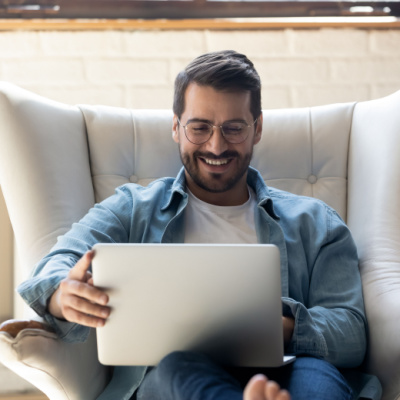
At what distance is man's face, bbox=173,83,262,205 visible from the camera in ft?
4.78

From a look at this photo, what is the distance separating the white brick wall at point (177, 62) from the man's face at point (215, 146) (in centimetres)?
61

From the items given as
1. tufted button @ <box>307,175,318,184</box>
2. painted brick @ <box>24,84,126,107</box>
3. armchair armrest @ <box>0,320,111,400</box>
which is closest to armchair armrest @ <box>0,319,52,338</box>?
armchair armrest @ <box>0,320,111,400</box>

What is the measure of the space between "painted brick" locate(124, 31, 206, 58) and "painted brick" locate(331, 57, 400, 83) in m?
0.44

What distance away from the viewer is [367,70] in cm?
212

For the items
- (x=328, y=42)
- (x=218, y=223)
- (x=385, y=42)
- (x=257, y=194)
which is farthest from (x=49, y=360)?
(x=385, y=42)

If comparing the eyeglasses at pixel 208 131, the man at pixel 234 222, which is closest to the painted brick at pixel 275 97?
the man at pixel 234 222

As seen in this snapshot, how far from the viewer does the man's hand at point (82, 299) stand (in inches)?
39.0

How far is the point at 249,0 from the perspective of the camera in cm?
213

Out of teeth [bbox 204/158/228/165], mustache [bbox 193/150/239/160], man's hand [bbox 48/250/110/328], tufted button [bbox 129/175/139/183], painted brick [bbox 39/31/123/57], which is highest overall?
painted brick [bbox 39/31/123/57]

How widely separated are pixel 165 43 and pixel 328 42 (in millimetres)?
517

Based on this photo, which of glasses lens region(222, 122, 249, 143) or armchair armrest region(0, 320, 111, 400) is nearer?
armchair armrest region(0, 320, 111, 400)

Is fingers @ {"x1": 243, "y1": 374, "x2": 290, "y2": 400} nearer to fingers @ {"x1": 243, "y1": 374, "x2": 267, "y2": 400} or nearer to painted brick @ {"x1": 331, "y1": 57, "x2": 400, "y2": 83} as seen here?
fingers @ {"x1": 243, "y1": 374, "x2": 267, "y2": 400}

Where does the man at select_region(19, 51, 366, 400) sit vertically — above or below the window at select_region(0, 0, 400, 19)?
below

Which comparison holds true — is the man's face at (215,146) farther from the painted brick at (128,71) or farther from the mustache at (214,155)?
the painted brick at (128,71)
